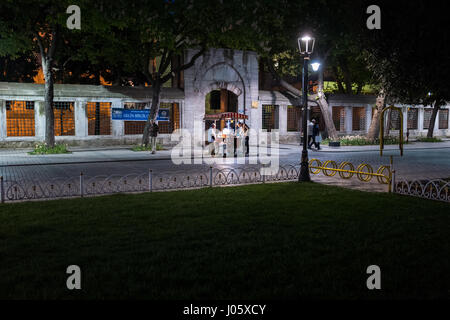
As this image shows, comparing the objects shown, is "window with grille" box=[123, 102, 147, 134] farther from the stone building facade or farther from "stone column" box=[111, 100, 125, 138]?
"stone column" box=[111, 100, 125, 138]

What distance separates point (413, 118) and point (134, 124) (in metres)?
28.3

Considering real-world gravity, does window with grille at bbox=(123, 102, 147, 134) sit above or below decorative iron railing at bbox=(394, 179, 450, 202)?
above

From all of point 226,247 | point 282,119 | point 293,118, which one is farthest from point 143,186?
point 293,118

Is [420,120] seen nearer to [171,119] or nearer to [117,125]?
[171,119]

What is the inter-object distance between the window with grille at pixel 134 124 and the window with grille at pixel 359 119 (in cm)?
1971

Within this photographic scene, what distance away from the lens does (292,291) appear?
4.41 metres

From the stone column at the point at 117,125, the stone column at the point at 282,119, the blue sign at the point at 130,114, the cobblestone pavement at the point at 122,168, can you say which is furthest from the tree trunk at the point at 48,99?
the stone column at the point at 282,119

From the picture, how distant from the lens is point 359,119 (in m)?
38.0

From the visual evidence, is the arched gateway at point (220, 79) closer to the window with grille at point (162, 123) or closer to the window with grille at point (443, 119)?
the window with grille at point (162, 123)

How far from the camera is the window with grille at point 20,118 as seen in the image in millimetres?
24984

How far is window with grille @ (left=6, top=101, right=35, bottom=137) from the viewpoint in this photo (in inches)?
984

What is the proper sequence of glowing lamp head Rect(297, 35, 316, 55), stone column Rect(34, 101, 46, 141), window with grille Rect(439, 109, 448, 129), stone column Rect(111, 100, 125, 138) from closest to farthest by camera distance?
1. glowing lamp head Rect(297, 35, 316, 55)
2. stone column Rect(34, 101, 46, 141)
3. stone column Rect(111, 100, 125, 138)
4. window with grille Rect(439, 109, 448, 129)

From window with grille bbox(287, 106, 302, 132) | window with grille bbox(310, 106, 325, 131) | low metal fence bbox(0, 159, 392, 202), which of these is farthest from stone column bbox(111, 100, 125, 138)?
window with grille bbox(310, 106, 325, 131)
